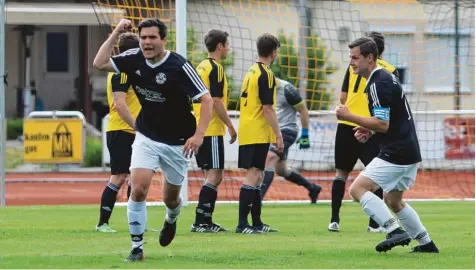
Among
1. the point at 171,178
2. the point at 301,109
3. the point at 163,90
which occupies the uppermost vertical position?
the point at 163,90

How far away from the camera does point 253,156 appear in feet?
40.8

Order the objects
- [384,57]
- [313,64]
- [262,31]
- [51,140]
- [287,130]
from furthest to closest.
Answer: [262,31] → [51,140] → [384,57] → [313,64] → [287,130]

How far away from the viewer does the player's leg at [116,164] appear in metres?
12.3

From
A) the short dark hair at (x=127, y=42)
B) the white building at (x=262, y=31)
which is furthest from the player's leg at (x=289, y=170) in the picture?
the short dark hair at (x=127, y=42)

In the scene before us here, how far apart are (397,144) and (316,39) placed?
582 inches

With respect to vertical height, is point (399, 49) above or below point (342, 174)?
above

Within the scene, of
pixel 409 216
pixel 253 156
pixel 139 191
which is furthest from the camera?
pixel 253 156

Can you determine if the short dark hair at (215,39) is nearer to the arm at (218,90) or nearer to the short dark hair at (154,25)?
the arm at (218,90)

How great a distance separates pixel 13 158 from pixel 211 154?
1659cm

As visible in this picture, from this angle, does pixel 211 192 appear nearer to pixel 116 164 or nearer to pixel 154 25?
pixel 116 164

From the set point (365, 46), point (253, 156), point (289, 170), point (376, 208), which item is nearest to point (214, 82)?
point (253, 156)

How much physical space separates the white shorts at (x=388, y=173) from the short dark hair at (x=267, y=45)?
2934mm

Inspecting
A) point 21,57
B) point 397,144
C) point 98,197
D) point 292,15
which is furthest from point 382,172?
point 21,57

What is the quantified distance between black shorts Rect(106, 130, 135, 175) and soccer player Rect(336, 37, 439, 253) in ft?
10.3
